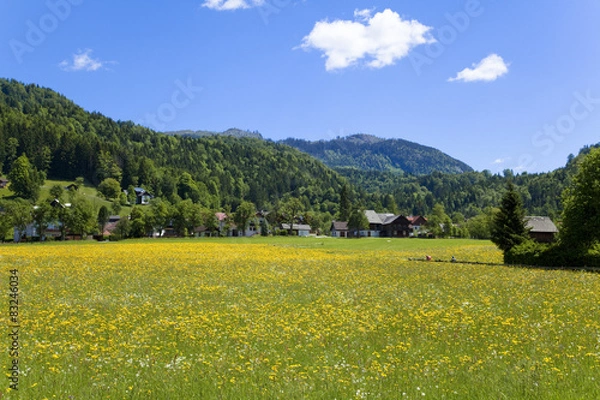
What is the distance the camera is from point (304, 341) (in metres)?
12.2

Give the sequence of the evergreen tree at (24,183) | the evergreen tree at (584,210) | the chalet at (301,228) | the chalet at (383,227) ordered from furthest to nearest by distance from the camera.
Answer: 1. the chalet at (301,228)
2. the chalet at (383,227)
3. the evergreen tree at (24,183)
4. the evergreen tree at (584,210)

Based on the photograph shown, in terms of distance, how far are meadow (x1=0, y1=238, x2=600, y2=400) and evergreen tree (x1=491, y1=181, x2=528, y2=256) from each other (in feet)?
79.7

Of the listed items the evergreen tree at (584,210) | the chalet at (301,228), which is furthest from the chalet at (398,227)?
the evergreen tree at (584,210)

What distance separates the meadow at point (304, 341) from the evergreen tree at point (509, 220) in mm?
24282

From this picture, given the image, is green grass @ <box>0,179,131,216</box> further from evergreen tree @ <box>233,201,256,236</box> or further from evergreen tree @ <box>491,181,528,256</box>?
evergreen tree @ <box>491,181,528,256</box>

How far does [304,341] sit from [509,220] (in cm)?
4090

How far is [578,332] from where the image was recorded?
41.8 feet

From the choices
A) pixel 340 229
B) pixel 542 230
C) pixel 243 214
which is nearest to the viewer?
pixel 542 230

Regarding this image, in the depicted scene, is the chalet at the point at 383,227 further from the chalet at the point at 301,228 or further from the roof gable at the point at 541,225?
the roof gable at the point at 541,225

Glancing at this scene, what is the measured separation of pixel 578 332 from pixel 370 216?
168 meters

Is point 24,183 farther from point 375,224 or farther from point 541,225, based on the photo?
point 541,225

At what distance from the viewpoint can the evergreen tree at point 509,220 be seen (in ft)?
151

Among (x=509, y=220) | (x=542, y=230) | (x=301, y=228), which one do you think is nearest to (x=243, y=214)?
(x=301, y=228)

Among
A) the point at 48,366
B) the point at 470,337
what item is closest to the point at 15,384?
the point at 48,366
